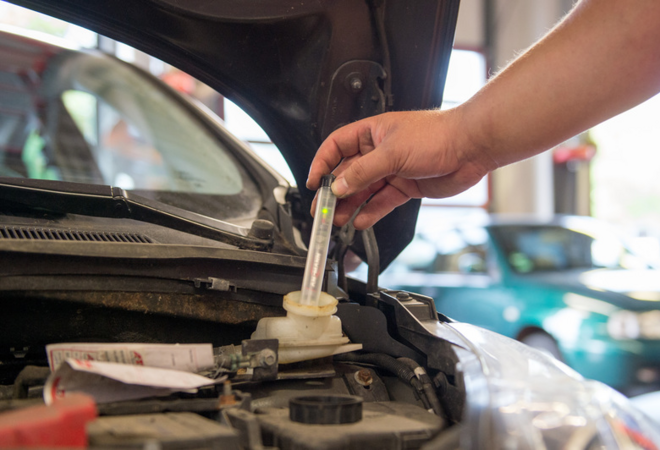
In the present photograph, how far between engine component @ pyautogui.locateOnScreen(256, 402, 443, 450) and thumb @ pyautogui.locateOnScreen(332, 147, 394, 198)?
454mm

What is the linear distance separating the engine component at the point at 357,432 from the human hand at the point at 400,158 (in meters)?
0.48

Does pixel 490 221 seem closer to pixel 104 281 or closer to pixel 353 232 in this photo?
pixel 353 232

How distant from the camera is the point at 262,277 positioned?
Answer: 3.81ft

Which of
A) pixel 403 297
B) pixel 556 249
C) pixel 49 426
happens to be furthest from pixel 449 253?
pixel 49 426

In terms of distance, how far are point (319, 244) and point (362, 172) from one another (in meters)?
0.17

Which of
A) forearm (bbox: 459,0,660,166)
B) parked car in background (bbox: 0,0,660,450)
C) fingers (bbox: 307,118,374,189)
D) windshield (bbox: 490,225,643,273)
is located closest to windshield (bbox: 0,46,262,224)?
parked car in background (bbox: 0,0,660,450)

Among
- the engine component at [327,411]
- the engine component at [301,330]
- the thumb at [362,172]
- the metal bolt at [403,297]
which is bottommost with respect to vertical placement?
the engine component at [327,411]

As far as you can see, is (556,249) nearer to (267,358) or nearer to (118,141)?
(118,141)

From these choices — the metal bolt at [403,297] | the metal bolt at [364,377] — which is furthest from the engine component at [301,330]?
the metal bolt at [403,297]

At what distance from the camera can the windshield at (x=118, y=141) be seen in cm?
161

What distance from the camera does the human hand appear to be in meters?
1.14

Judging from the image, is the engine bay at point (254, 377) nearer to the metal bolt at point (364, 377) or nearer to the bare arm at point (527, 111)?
the metal bolt at point (364, 377)

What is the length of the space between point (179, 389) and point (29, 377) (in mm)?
240

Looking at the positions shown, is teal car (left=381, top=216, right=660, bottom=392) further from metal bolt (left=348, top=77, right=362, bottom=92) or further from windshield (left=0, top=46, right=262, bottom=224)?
metal bolt (left=348, top=77, right=362, bottom=92)
